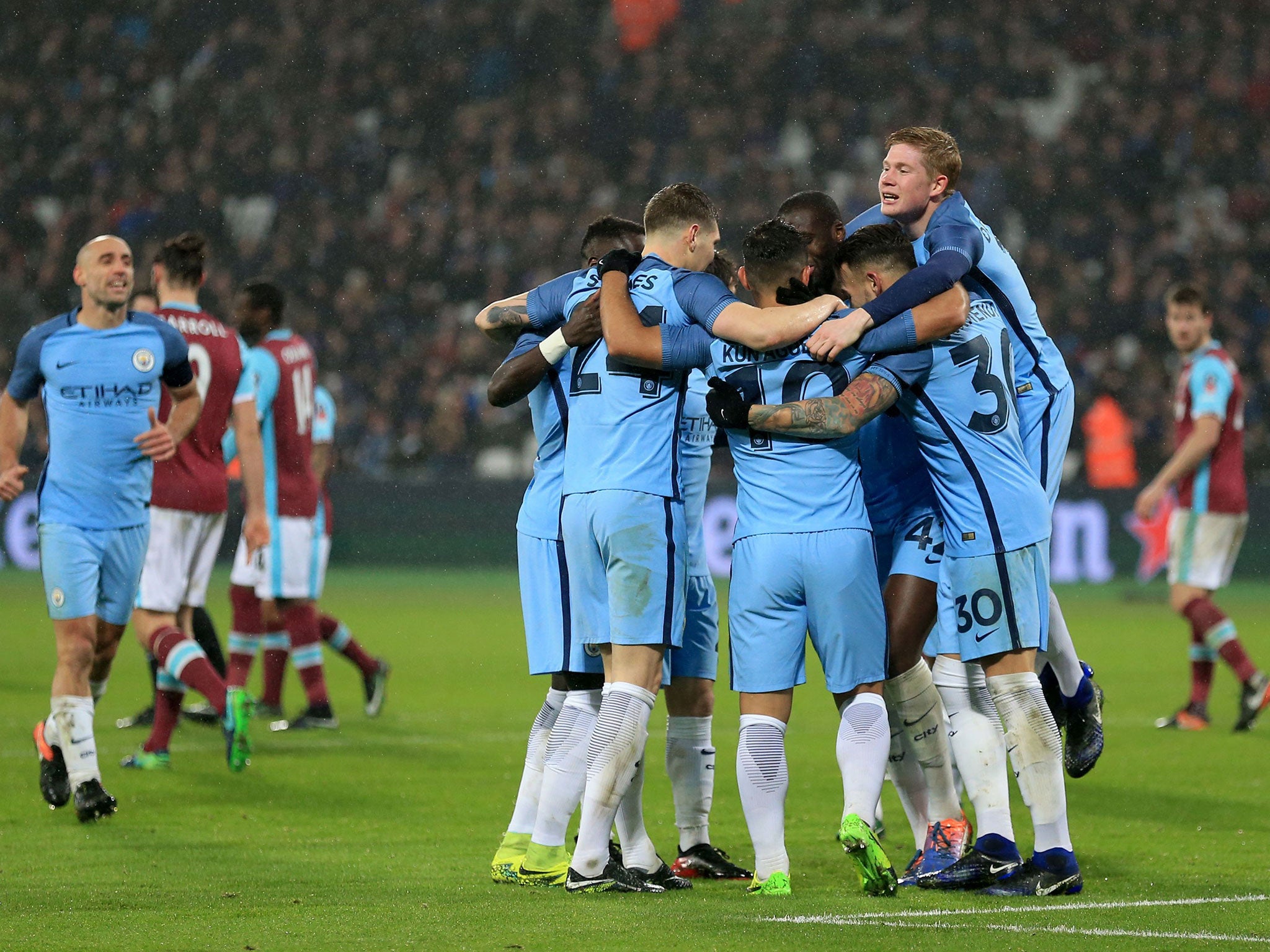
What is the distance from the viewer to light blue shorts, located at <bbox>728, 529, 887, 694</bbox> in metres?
4.99

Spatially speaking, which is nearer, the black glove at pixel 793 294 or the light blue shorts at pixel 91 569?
the black glove at pixel 793 294

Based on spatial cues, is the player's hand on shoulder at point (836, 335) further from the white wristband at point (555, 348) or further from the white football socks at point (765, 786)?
the white football socks at point (765, 786)

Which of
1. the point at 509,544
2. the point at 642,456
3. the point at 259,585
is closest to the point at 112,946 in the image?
the point at 642,456

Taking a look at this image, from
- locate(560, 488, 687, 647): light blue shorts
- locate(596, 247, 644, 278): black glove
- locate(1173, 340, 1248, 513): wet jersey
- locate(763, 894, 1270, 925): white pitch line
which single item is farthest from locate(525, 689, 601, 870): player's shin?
locate(1173, 340, 1248, 513): wet jersey

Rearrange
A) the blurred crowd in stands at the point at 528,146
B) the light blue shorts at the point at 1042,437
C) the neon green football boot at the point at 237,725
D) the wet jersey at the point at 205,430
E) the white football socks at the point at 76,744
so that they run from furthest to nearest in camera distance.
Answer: the blurred crowd in stands at the point at 528,146 → the wet jersey at the point at 205,430 → the neon green football boot at the point at 237,725 → the white football socks at the point at 76,744 → the light blue shorts at the point at 1042,437

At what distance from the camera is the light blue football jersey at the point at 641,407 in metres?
5.19

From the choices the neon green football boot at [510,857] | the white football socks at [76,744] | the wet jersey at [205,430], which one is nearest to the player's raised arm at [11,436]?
the white football socks at [76,744]

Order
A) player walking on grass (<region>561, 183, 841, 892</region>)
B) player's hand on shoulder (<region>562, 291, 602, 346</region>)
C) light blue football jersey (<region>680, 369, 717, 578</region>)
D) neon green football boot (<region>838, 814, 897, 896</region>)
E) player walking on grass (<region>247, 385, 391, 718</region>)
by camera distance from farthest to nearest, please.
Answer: player walking on grass (<region>247, 385, 391, 718</region>), light blue football jersey (<region>680, 369, 717, 578</region>), player's hand on shoulder (<region>562, 291, 602, 346</region>), player walking on grass (<region>561, 183, 841, 892</region>), neon green football boot (<region>838, 814, 897, 896</region>)

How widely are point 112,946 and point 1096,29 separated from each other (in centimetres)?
2370

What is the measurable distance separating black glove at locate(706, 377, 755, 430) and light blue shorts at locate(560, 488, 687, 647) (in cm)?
35

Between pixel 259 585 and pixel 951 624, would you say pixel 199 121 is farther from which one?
pixel 951 624

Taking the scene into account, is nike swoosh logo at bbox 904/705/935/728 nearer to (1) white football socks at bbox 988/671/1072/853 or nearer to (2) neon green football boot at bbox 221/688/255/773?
(1) white football socks at bbox 988/671/1072/853

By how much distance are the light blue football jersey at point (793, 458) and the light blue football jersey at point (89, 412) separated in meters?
3.11

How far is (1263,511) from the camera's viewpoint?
17.9 m
